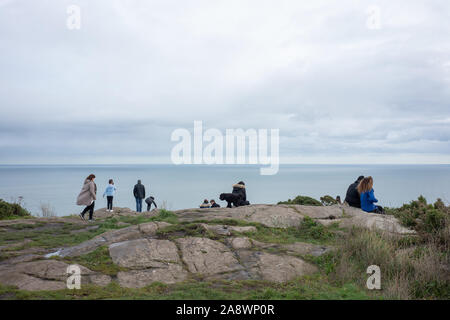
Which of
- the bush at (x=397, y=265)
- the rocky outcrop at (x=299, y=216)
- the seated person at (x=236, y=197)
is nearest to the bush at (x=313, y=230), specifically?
the rocky outcrop at (x=299, y=216)

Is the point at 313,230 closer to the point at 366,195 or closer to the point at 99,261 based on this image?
the point at 366,195

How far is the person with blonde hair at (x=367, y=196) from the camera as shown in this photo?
14.5 metres

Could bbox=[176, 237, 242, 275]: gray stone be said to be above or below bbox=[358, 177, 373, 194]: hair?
below

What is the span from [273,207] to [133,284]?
8.58 meters

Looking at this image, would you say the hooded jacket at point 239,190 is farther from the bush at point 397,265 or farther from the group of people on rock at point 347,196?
the bush at point 397,265

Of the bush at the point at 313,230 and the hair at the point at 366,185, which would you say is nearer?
the bush at the point at 313,230

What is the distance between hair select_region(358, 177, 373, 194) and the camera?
47.0 ft

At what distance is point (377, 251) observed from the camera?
9188 mm

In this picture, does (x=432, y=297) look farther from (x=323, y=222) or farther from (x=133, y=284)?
(x=133, y=284)

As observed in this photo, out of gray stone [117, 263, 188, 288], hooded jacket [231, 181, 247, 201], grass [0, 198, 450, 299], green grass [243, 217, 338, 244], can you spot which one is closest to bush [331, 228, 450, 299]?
grass [0, 198, 450, 299]

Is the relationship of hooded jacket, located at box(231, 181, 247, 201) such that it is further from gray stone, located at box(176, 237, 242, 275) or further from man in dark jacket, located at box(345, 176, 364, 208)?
gray stone, located at box(176, 237, 242, 275)

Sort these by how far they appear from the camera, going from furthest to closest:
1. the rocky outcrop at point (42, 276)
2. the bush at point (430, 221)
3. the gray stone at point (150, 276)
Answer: the bush at point (430, 221)
the gray stone at point (150, 276)
the rocky outcrop at point (42, 276)

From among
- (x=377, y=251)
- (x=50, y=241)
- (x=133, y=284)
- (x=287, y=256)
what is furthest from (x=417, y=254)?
(x=50, y=241)
